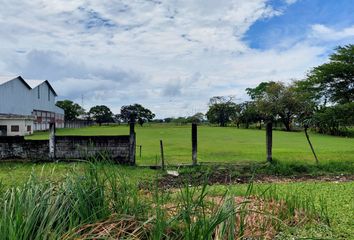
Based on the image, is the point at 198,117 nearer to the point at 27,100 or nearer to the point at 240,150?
the point at 27,100

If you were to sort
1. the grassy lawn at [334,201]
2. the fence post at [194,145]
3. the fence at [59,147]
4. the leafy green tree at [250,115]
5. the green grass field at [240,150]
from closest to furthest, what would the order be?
the grassy lawn at [334,201] → the fence post at [194,145] → the fence at [59,147] → the green grass field at [240,150] → the leafy green tree at [250,115]

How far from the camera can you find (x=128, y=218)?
8.77 ft

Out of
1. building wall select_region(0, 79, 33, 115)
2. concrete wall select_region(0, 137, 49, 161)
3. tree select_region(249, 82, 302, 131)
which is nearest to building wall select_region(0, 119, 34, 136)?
building wall select_region(0, 79, 33, 115)

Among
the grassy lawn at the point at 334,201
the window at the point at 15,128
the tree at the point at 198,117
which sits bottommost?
the grassy lawn at the point at 334,201

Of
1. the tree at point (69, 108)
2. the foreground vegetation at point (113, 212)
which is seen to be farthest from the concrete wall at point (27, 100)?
the foreground vegetation at point (113, 212)

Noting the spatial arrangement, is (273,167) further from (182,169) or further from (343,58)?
(343,58)

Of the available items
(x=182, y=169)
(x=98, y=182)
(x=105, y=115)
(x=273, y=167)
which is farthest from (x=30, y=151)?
(x=105, y=115)

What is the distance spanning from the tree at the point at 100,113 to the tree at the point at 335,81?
6103 cm

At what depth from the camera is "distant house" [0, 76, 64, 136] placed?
2488cm

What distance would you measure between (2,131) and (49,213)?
40.6ft

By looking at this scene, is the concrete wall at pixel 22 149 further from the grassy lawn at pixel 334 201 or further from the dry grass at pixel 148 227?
the dry grass at pixel 148 227

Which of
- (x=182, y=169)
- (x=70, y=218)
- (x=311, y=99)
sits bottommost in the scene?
(x=182, y=169)

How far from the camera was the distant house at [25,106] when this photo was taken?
2488cm

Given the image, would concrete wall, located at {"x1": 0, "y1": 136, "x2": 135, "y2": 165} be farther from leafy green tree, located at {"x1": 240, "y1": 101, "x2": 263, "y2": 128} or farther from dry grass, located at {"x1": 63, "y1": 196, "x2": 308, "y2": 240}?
leafy green tree, located at {"x1": 240, "y1": 101, "x2": 263, "y2": 128}
